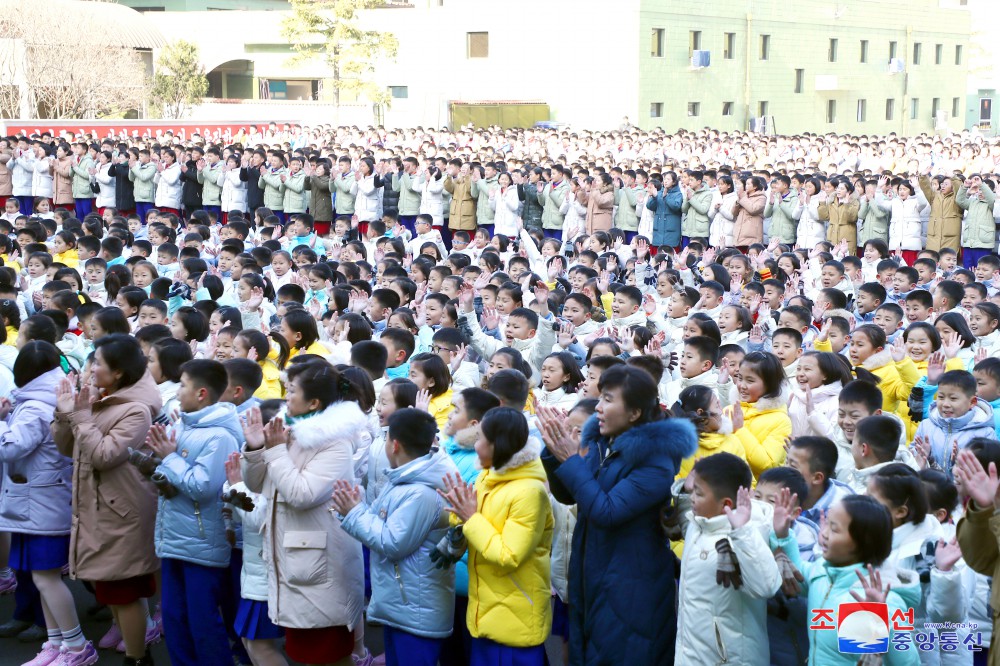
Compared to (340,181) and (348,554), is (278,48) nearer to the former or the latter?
(340,181)

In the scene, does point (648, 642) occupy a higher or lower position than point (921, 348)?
lower

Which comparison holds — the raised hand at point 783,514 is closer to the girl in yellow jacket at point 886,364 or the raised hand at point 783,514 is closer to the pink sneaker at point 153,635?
the girl in yellow jacket at point 886,364

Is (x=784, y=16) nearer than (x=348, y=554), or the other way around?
(x=348, y=554)

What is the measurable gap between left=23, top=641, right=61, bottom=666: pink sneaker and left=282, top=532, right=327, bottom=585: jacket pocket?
1.47 metres

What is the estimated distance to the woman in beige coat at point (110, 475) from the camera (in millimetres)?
4582

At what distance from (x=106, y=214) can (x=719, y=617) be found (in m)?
12.8

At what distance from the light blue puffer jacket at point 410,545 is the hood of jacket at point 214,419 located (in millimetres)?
810

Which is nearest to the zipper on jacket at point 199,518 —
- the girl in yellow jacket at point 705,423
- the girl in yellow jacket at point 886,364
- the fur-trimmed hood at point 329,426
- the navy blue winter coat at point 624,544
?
the fur-trimmed hood at point 329,426

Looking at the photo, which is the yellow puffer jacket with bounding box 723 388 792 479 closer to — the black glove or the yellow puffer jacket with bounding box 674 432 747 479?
the yellow puffer jacket with bounding box 674 432 747 479

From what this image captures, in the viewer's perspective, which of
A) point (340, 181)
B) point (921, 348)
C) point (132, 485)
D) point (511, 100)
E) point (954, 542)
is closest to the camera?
point (954, 542)

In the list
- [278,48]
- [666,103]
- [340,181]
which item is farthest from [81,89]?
[340,181]

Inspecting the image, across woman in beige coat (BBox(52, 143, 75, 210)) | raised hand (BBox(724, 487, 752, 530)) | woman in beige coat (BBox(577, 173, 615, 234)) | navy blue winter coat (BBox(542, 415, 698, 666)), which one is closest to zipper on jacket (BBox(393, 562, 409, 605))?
navy blue winter coat (BBox(542, 415, 698, 666))

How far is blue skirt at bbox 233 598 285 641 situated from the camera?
4391 mm

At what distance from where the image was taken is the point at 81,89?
35.6 metres
